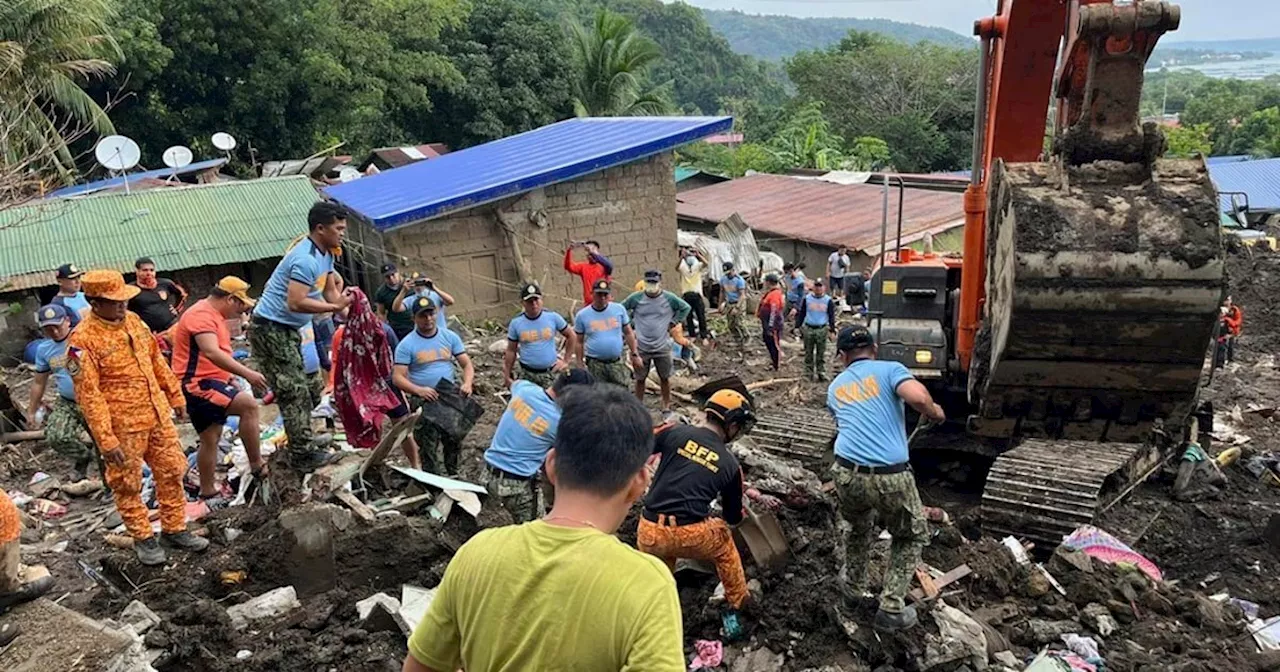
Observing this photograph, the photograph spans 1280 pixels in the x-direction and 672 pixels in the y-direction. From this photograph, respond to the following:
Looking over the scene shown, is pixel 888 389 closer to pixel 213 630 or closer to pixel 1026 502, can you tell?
pixel 1026 502

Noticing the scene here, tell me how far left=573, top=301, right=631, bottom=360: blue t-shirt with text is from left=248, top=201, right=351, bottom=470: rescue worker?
261 cm

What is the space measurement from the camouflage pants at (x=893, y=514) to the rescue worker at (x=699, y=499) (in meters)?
0.59

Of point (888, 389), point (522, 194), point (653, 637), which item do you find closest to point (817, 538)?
point (888, 389)

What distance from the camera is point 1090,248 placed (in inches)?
165

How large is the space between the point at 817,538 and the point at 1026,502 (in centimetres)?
163

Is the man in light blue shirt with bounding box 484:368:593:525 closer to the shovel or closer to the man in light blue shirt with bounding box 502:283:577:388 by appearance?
the shovel

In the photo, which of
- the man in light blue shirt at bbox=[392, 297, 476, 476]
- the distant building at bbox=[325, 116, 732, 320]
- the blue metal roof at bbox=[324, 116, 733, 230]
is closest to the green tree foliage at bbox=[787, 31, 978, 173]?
the blue metal roof at bbox=[324, 116, 733, 230]

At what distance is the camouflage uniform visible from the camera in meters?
11.8

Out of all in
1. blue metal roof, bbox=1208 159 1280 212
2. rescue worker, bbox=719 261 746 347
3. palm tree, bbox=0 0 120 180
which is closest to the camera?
palm tree, bbox=0 0 120 180

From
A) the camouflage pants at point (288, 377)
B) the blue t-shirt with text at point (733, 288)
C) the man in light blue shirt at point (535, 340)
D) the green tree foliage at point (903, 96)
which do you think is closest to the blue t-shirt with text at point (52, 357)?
the camouflage pants at point (288, 377)

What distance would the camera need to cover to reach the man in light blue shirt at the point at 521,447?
17.5 feet

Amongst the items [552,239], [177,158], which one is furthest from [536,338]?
[177,158]

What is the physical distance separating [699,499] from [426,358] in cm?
283

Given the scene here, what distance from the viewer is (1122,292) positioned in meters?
4.20
